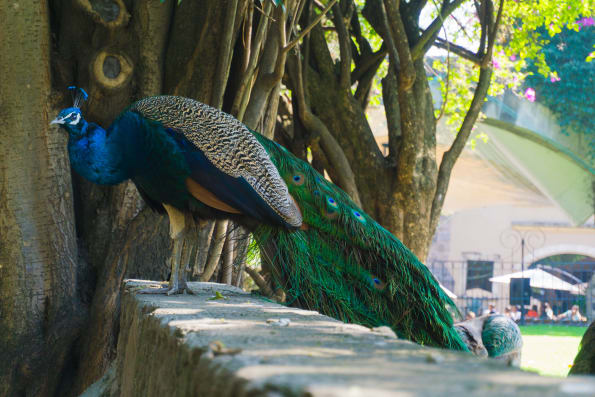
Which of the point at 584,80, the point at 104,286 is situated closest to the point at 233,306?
the point at 104,286

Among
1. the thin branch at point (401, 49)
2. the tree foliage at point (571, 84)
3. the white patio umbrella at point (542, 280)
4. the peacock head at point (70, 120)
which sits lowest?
the peacock head at point (70, 120)

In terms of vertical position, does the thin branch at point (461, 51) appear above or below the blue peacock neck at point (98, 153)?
above

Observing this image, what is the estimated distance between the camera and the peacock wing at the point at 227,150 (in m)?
3.58

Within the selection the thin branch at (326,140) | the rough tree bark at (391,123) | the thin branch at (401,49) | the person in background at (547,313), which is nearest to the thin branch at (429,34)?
the rough tree bark at (391,123)

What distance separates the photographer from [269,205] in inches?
145

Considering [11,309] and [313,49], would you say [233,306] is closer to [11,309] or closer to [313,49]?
[11,309]

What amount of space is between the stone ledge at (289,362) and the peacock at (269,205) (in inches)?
34.5

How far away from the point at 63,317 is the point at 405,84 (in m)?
3.50

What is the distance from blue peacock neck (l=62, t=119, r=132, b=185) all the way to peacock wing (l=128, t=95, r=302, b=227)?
0.76ft

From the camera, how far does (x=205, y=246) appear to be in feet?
16.8

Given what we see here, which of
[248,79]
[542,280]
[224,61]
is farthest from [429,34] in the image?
A: [542,280]

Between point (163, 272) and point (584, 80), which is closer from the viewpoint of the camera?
point (163, 272)

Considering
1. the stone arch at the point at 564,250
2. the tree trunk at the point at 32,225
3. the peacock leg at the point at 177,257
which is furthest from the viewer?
the stone arch at the point at 564,250

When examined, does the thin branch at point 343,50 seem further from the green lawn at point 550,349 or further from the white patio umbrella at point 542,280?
the white patio umbrella at point 542,280
